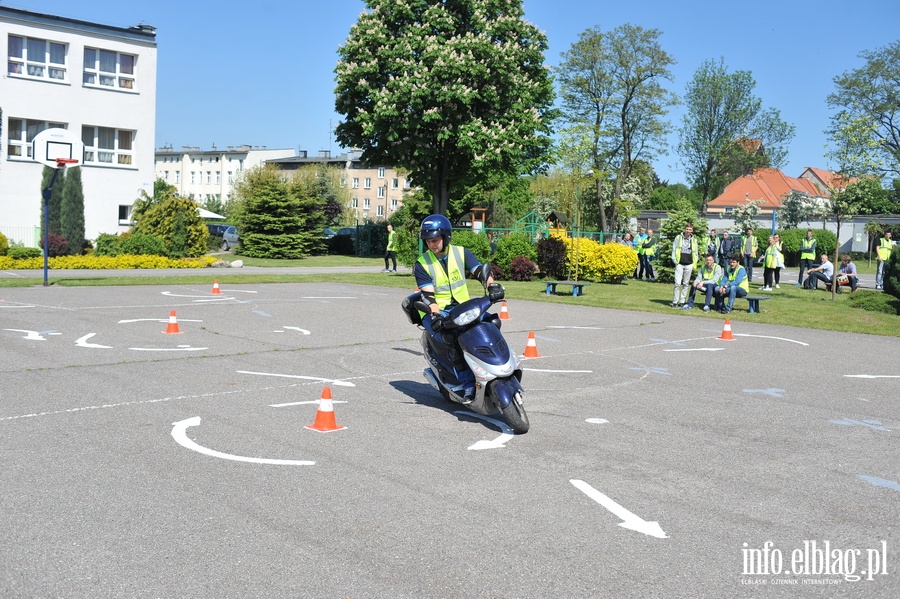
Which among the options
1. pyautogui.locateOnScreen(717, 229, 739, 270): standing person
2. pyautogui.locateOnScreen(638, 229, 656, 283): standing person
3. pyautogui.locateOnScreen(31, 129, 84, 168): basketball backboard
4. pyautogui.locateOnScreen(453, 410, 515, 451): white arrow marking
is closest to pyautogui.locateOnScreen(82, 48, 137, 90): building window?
pyautogui.locateOnScreen(31, 129, 84, 168): basketball backboard

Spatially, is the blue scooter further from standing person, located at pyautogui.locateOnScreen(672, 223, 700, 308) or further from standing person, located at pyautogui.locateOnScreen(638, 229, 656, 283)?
standing person, located at pyautogui.locateOnScreen(638, 229, 656, 283)

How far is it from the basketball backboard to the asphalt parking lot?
15.0m

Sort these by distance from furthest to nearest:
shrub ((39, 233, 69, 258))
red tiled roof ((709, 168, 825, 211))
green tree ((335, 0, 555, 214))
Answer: red tiled roof ((709, 168, 825, 211)), green tree ((335, 0, 555, 214)), shrub ((39, 233, 69, 258))

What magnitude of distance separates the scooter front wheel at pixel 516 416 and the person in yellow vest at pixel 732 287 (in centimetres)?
1366

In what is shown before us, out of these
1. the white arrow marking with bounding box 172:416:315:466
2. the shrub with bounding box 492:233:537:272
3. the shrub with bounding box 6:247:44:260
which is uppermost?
the shrub with bounding box 492:233:537:272

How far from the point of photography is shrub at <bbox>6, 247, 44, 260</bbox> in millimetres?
30656

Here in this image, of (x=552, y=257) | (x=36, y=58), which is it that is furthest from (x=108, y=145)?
(x=552, y=257)

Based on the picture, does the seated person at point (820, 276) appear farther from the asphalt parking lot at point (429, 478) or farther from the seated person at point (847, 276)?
the asphalt parking lot at point (429, 478)

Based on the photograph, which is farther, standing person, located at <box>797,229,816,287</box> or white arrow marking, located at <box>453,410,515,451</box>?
standing person, located at <box>797,229,816,287</box>

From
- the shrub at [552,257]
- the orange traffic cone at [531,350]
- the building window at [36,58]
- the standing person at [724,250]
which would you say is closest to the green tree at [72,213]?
the building window at [36,58]

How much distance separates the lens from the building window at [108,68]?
131 feet

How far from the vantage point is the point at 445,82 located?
1534 inches

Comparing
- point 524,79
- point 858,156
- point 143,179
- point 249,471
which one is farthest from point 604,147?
point 249,471

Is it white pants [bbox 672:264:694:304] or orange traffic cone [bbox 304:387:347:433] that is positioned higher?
white pants [bbox 672:264:694:304]
